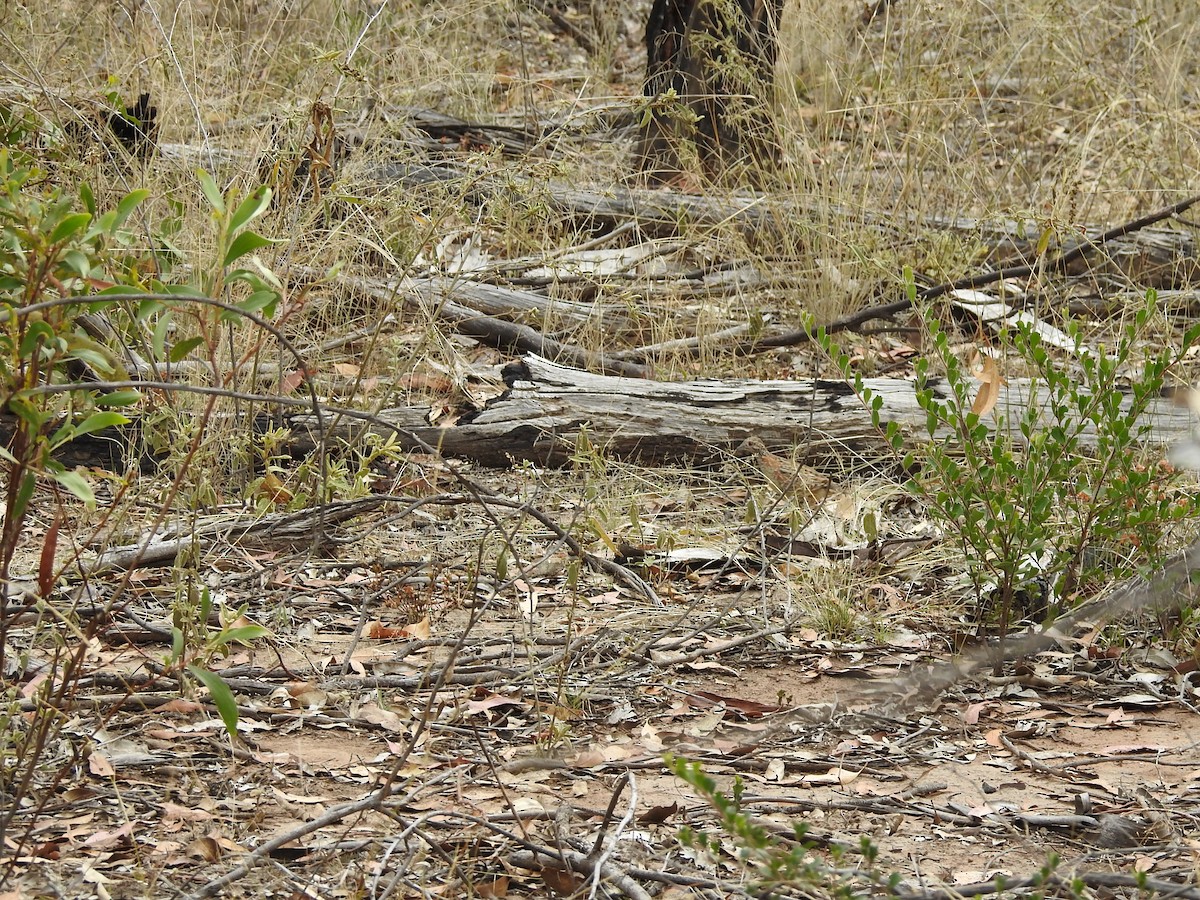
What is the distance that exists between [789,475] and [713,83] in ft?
9.88

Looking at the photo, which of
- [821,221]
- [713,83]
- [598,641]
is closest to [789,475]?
[598,641]

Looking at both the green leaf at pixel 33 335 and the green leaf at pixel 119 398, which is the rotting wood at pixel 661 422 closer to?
the green leaf at pixel 119 398

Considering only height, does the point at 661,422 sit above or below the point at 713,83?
below

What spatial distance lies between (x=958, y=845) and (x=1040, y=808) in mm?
240

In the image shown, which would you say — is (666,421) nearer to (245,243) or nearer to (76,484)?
(245,243)

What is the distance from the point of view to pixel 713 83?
616cm

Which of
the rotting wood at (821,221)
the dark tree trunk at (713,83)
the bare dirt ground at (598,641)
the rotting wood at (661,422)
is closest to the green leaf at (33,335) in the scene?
the bare dirt ground at (598,641)

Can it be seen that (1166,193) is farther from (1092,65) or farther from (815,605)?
(815,605)

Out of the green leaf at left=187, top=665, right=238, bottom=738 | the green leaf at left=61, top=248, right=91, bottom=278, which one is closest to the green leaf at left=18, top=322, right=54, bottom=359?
the green leaf at left=61, top=248, right=91, bottom=278

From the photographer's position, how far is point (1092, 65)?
661cm

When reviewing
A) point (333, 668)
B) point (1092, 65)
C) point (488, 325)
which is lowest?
point (333, 668)

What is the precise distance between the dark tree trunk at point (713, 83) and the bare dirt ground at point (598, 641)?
10.2 inches

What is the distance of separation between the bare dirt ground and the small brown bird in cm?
4

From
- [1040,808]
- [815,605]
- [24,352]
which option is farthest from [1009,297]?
[24,352]
